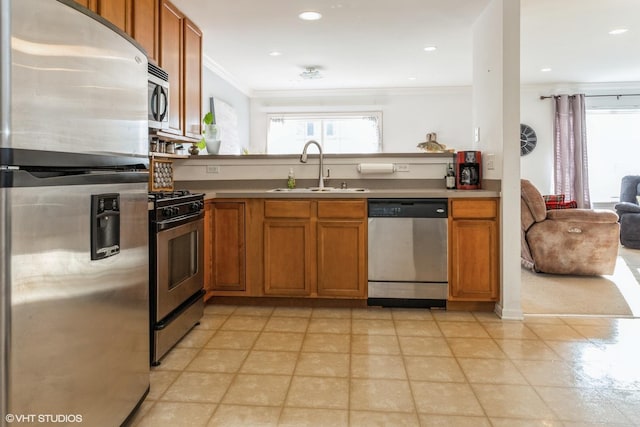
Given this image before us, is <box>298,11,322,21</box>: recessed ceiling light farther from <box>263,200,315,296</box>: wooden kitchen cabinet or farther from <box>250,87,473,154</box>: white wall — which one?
<box>250,87,473,154</box>: white wall

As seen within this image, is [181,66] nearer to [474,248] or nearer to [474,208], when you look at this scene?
[474,208]

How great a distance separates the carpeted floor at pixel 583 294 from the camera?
10.6ft

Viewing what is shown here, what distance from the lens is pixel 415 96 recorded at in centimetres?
733

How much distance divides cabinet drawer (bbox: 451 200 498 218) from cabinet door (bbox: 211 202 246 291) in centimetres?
161

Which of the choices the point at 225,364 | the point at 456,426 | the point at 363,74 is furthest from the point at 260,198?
the point at 363,74

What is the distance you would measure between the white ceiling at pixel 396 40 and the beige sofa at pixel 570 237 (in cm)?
169

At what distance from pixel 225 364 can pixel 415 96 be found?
6155mm

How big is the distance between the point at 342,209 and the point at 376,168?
632 millimetres

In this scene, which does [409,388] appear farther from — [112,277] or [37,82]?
[37,82]

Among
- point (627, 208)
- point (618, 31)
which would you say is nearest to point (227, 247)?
point (618, 31)

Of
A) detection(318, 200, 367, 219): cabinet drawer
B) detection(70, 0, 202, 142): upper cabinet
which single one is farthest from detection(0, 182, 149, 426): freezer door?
detection(318, 200, 367, 219): cabinet drawer

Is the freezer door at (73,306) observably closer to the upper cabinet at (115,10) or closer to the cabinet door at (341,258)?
the upper cabinet at (115,10)

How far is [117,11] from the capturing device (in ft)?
7.98

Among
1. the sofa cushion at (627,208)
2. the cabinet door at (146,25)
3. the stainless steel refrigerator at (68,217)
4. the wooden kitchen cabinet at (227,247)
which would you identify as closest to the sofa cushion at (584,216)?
the sofa cushion at (627,208)
